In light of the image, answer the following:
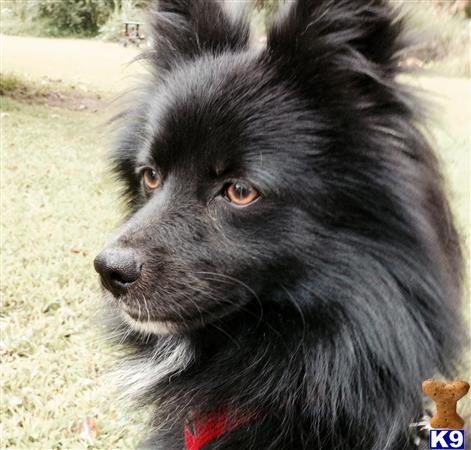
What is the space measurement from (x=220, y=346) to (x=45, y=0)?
5.48 meters

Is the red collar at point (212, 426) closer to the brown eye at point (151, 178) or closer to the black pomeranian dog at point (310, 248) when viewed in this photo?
the black pomeranian dog at point (310, 248)

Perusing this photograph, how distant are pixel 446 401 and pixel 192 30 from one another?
167 cm

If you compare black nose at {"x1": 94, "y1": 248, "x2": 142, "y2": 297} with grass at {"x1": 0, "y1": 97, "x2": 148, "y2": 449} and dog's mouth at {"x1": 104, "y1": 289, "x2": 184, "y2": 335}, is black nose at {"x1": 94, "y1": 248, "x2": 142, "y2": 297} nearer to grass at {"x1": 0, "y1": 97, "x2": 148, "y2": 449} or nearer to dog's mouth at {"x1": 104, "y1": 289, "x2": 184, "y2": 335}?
dog's mouth at {"x1": 104, "y1": 289, "x2": 184, "y2": 335}

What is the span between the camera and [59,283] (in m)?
4.23

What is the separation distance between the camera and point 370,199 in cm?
183

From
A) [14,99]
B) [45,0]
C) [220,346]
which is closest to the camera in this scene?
[220,346]

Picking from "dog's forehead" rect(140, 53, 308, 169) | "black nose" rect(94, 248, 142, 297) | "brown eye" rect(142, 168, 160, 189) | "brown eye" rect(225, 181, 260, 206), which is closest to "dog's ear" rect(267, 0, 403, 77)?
"dog's forehead" rect(140, 53, 308, 169)

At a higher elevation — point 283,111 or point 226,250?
point 283,111

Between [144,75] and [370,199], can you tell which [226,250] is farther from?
[144,75]

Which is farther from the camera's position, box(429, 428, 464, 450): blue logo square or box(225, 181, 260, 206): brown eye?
box(225, 181, 260, 206): brown eye

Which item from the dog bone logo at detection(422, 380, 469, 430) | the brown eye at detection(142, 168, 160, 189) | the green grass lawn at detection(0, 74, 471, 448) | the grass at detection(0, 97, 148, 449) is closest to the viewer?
the dog bone logo at detection(422, 380, 469, 430)

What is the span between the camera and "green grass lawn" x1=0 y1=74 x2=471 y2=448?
9.01 feet

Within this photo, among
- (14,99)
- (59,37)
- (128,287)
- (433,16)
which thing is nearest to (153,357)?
(128,287)

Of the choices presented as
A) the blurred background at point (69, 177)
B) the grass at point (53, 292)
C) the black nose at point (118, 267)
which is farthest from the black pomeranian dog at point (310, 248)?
the grass at point (53, 292)
